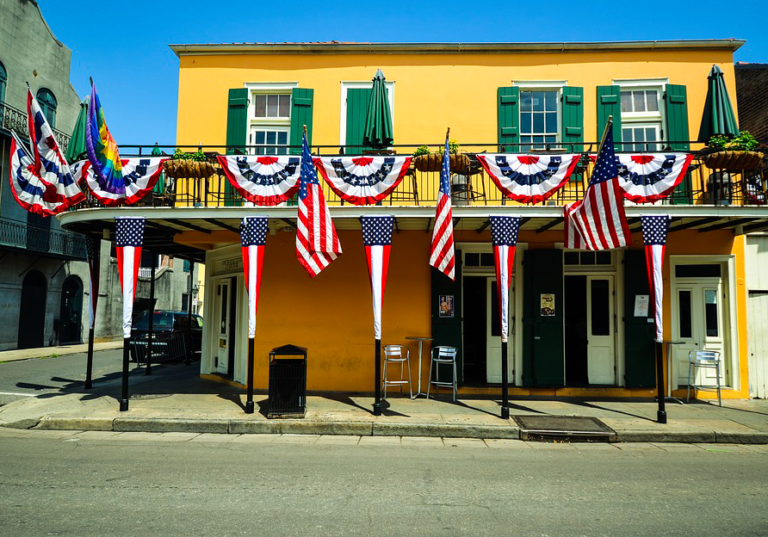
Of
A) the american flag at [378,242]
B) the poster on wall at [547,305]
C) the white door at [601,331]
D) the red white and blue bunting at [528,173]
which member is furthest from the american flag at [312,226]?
the white door at [601,331]

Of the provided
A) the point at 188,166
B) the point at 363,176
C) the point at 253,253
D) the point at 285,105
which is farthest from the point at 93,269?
the point at 363,176

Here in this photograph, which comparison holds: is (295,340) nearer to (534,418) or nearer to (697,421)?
(534,418)

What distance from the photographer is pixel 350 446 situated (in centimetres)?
708

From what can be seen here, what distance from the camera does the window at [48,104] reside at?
65.8ft

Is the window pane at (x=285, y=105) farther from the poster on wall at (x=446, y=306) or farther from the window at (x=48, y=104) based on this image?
the window at (x=48, y=104)

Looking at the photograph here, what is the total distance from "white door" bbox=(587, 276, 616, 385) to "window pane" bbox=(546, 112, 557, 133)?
11.2 feet

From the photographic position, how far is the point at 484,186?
10430 millimetres

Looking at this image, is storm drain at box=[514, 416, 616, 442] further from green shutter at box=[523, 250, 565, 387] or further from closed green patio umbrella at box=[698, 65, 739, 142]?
closed green patio umbrella at box=[698, 65, 739, 142]

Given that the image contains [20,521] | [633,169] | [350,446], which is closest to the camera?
[20,521]

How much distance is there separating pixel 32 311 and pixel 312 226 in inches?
693

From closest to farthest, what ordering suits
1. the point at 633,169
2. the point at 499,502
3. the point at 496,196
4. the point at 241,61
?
1. the point at 499,502
2. the point at 633,169
3. the point at 496,196
4. the point at 241,61

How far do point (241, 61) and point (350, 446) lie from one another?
29.7ft

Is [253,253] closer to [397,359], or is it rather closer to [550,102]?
[397,359]

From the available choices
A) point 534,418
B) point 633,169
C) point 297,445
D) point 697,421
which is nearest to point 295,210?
point 297,445
